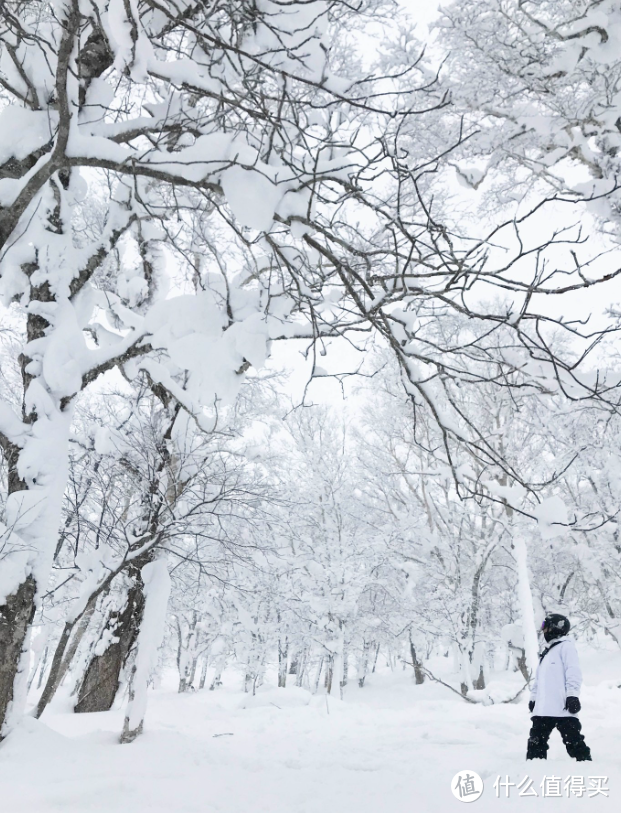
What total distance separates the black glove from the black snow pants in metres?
0.12

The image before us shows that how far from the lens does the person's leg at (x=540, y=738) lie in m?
3.65

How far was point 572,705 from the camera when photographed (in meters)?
3.49

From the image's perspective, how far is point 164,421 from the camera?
5723 mm

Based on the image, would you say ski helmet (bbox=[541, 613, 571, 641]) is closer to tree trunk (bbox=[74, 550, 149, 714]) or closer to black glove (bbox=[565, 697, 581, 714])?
black glove (bbox=[565, 697, 581, 714])

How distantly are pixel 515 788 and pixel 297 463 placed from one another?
12528mm

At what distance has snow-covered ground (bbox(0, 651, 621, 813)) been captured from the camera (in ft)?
7.50

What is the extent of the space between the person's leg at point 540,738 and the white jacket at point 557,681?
0.21 feet

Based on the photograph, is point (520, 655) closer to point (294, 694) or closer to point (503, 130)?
point (294, 694)

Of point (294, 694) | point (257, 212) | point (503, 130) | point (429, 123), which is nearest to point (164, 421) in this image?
point (257, 212)
